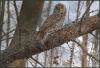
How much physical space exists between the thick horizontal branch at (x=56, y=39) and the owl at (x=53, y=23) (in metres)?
0.12

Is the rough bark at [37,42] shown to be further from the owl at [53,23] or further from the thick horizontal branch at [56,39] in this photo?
the owl at [53,23]

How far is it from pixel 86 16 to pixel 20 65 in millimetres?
3347

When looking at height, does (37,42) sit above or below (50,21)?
below

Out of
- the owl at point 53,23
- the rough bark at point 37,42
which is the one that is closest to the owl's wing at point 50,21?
the owl at point 53,23

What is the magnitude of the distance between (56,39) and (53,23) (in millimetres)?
553

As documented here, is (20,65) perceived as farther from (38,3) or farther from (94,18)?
(94,18)

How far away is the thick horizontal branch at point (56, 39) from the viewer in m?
5.02

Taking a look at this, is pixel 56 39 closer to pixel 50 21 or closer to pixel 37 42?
pixel 37 42

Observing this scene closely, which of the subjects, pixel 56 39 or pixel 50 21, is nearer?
pixel 56 39

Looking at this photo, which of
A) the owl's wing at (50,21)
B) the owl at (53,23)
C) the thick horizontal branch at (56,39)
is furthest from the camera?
the owl's wing at (50,21)

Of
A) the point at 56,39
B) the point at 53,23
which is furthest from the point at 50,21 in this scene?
the point at 56,39

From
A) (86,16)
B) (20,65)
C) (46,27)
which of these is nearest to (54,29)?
(46,27)

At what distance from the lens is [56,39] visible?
198 inches

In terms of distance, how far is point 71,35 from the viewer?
5.14 meters
